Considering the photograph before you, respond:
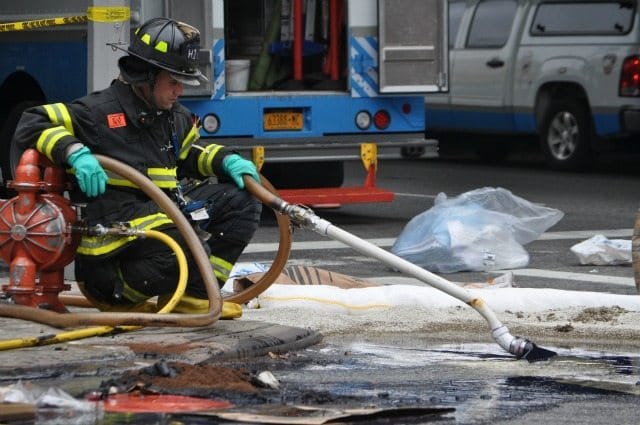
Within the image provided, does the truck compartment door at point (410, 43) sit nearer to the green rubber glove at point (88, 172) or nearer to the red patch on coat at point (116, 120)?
the red patch on coat at point (116, 120)

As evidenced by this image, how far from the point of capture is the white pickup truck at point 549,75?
16906 mm

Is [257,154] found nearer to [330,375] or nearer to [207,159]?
[207,159]

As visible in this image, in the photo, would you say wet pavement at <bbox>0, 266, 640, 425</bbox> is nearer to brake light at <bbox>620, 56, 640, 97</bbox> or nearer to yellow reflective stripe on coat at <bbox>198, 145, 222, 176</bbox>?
yellow reflective stripe on coat at <bbox>198, 145, 222, 176</bbox>

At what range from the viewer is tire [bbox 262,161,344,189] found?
13930 mm

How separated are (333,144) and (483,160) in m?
8.02

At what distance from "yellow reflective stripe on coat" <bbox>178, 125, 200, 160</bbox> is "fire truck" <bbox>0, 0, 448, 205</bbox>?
457 cm

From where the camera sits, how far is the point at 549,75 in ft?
58.4

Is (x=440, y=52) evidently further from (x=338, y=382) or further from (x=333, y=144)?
(x=338, y=382)

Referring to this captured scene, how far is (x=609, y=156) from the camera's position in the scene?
20.1m

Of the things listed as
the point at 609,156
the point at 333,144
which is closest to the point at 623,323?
the point at 333,144

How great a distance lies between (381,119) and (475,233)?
9.09 feet

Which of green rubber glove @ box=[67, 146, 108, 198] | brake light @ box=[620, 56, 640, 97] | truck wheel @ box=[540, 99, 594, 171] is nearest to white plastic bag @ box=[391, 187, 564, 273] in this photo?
green rubber glove @ box=[67, 146, 108, 198]

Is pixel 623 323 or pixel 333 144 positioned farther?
pixel 333 144

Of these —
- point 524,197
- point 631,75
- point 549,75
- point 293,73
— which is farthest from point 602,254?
point 549,75
